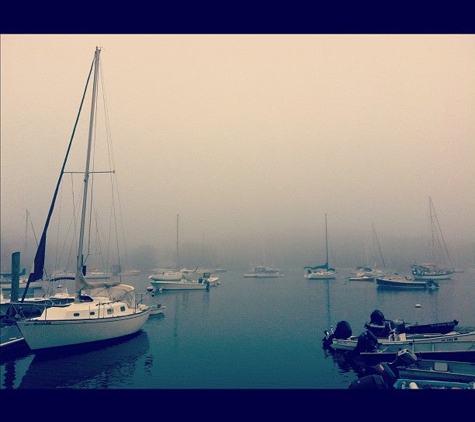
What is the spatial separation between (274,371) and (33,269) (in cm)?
1185

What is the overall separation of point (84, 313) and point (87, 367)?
296 centimetres

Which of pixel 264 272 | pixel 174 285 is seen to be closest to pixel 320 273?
pixel 264 272

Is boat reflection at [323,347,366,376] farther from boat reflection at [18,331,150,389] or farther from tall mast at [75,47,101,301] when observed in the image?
tall mast at [75,47,101,301]

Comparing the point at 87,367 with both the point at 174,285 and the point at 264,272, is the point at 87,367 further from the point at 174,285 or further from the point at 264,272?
the point at 264,272

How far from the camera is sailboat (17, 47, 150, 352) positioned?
17.9m

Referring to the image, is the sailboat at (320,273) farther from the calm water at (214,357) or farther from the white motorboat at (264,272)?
the calm water at (214,357)

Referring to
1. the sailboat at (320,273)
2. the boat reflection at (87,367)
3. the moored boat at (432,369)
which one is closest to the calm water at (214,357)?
the boat reflection at (87,367)

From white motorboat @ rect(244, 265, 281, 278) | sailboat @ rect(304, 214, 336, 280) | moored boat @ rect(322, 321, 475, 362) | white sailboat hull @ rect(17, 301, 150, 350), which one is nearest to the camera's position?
moored boat @ rect(322, 321, 475, 362)

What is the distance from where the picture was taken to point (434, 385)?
1187cm

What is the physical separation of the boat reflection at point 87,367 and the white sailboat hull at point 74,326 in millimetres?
564

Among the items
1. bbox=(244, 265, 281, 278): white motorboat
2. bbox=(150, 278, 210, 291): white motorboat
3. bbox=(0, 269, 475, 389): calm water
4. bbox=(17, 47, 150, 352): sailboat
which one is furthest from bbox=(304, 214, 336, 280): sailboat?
bbox=(17, 47, 150, 352): sailboat

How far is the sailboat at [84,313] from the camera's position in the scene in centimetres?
1791
